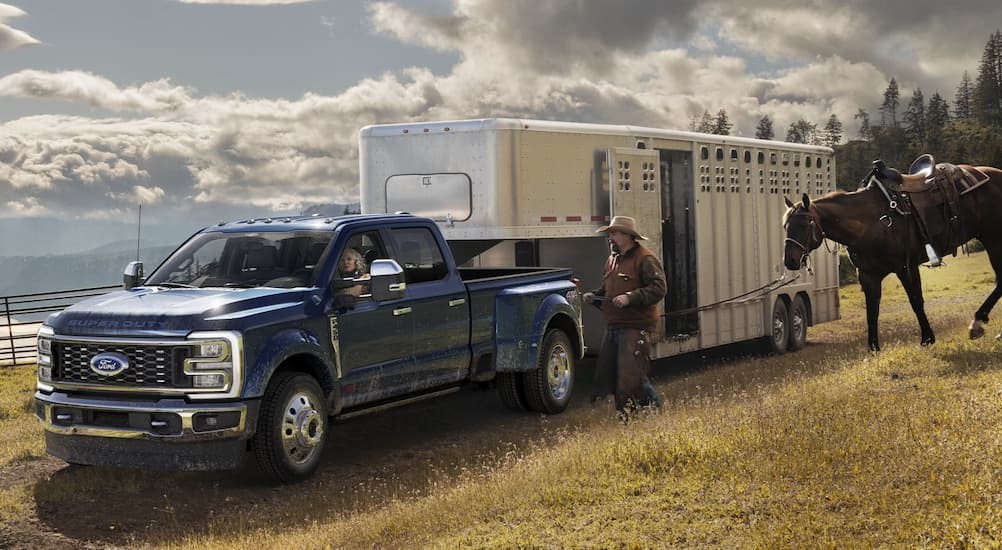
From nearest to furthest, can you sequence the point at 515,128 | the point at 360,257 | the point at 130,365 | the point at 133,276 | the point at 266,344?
the point at 130,365
the point at 266,344
the point at 360,257
the point at 133,276
the point at 515,128

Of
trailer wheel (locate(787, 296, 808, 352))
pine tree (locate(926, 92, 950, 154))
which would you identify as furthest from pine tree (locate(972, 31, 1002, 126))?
trailer wheel (locate(787, 296, 808, 352))

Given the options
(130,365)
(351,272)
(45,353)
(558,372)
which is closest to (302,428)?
(130,365)

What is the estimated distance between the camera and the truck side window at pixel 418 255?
10.6 metres

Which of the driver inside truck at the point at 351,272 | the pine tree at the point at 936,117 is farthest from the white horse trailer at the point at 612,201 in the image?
the pine tree at the point at 936,117

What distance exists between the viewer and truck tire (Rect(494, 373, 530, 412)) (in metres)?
12.1

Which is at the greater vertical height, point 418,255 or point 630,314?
point 418,255

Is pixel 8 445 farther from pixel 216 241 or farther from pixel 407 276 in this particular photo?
pixel 407 276

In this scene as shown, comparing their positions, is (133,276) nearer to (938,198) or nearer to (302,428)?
(302,428)

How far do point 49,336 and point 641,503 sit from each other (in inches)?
201

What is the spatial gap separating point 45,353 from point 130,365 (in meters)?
0.98

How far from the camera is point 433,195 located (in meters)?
13.9

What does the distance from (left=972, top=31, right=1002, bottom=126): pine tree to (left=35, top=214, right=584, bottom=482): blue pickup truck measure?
199093 mm

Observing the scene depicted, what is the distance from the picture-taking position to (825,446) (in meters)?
7.63

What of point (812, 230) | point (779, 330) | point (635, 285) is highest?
point (812, 230)
